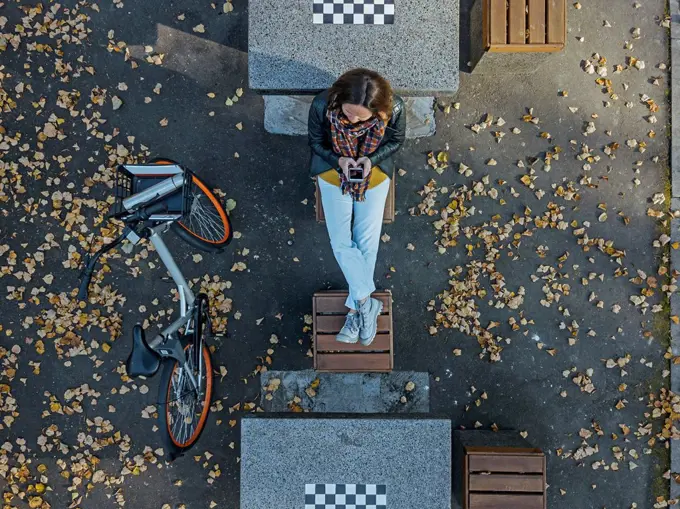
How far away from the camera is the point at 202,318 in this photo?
352cm

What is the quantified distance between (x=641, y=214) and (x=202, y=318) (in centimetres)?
346

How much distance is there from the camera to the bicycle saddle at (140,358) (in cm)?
279

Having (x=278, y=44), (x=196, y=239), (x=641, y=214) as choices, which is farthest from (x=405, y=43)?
(x=641, y=214)

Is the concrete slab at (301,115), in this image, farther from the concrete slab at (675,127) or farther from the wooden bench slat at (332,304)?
the concrete slab at (675,127)

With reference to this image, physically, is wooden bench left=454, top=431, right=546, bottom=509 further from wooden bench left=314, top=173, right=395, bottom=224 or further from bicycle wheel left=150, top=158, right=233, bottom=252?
bicycle wheel left=150, top=158, right=233, bottom=252

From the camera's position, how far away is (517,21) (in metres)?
3.42

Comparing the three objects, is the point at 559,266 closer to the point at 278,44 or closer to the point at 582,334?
the point at 582,334

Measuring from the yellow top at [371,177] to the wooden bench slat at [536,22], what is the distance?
1428 millimetres

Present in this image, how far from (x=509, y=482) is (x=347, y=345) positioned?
4.79 feet

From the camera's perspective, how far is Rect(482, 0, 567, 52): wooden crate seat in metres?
3.41

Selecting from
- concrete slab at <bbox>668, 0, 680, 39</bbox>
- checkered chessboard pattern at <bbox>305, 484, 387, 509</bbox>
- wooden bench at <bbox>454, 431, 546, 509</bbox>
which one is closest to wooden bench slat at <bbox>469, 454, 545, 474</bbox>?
wooden bench at <bbox>454, 431, 546, 509</bbox>

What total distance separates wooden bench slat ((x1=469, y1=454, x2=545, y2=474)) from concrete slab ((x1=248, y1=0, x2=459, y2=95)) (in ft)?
8.60

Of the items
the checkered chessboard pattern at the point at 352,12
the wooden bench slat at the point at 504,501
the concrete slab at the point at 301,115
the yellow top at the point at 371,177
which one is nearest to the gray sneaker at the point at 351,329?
the yellow top at the point at 371,177

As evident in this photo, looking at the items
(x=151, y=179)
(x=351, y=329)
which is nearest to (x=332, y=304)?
(x=351, y=329)
